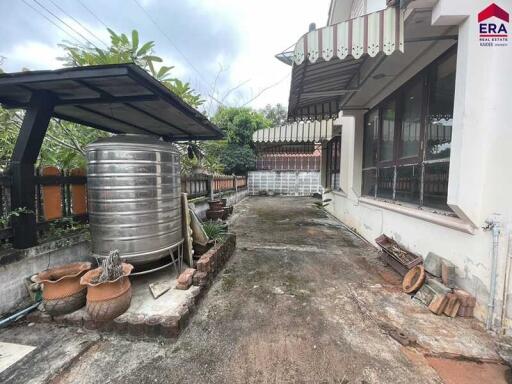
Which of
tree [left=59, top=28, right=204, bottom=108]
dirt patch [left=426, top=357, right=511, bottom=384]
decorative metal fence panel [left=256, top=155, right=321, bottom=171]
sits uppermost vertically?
tree [left=59, top=28, right=204, bottom=108]

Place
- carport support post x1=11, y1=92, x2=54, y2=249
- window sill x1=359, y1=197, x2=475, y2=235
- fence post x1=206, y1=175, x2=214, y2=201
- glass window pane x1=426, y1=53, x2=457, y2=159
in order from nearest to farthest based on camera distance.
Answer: carport support post x1=11, y1=92, x2=54, y2=249 < window sill x1=359, y1=197, x2=475, y2=235 < glass window pane x1=426, y1=53, x2=457, y2=159 < fence post x1=206, y1=175, x2=214, y2=201

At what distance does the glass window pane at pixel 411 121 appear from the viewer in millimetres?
3424

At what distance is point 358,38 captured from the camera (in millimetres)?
2443

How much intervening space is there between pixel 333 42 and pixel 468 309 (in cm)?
310

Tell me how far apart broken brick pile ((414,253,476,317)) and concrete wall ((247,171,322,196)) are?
1215 cm

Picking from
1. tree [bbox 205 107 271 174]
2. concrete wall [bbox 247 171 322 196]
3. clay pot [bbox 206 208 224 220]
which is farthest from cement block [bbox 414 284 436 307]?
tree [bbox 205 107 271 174]

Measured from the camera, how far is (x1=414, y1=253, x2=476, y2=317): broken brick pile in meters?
2.28

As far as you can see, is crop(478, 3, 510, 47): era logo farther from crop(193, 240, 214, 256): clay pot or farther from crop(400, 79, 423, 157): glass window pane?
crop(193, 240, 214, 256): clay pot

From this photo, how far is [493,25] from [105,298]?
4345mm

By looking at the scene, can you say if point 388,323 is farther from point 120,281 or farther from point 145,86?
point 145,86

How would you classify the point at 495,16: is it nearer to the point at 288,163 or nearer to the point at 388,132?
the point at 388,132

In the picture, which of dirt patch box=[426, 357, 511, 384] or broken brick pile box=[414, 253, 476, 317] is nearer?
dirt patch box=[426, 357, 511, 384]

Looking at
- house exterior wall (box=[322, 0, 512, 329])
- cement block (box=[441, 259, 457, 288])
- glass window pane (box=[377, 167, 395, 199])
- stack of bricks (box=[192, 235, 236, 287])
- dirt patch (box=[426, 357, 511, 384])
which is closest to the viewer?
dirt patch (box=[426, 357, 511, 384])

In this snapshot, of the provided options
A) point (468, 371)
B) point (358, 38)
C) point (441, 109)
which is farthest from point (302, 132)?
point (468, 371)
